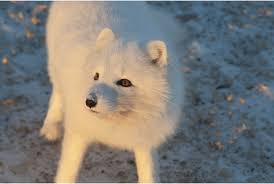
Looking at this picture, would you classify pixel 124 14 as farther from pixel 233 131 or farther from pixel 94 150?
pixel 233 131

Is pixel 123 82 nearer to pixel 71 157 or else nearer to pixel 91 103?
pixel 91 103

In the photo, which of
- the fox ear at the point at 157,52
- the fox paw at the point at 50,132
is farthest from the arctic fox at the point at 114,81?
the fox paw at the point at 50,132

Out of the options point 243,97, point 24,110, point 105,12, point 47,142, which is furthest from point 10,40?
point 243,97

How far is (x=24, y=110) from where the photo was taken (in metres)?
4.39

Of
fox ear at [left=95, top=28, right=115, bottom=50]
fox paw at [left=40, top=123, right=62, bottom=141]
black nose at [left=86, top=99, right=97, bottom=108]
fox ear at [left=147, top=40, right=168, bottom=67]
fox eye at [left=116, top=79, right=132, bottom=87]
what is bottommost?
fox paw at [left=40, top=123, right=62, bottom=141]

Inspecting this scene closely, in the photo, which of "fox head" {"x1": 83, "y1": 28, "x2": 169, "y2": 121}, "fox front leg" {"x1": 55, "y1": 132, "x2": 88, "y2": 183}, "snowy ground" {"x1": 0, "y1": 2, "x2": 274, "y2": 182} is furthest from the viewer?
"snowy ground" {"x1": 0, "y1": 2, "x2": 274, "y2": 182}

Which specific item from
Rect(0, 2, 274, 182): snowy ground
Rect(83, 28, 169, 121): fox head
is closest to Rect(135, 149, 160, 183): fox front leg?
Rect(0, 2, 274, 182): snowy ground

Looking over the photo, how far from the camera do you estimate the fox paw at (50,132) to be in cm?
412

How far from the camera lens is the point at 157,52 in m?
2.91

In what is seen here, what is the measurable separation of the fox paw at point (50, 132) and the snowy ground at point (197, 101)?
0.05m

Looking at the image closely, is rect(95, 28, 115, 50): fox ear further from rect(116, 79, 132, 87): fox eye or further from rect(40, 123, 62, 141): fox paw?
rect(40, 123, 62, 141): fox paw

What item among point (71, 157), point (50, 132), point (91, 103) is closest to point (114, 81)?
point (91, 103)

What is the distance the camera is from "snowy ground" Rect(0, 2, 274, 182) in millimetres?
3908

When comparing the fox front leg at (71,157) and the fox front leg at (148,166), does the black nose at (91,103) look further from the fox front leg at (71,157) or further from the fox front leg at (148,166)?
the fox front leg at (148,166)
